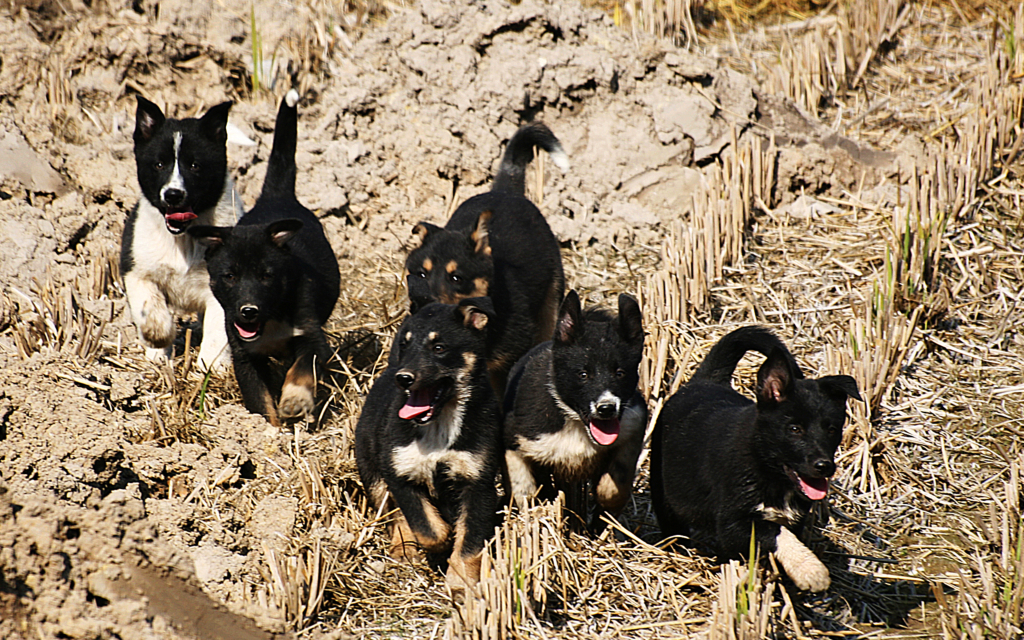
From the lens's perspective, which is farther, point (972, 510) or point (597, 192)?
point (597, 192)

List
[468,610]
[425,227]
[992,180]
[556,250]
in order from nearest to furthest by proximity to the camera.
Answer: [468,610] < [425,227] < [556,250] < [992,180]

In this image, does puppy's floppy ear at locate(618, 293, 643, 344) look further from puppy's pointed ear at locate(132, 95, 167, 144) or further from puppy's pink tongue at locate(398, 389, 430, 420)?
puppy's pointed ear at locate(132, 95, 167, 144)

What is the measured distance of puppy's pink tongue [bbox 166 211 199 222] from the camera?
6.24 metres

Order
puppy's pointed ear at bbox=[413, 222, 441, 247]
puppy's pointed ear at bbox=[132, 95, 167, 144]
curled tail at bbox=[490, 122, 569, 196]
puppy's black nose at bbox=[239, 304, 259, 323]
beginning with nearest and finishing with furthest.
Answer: puppy's black nose at bbox=[239, 304, 259, 323] → puppy's pointed ear at bbox=[132, 95, 167, 144] → puppy's pointed ear at bbox=[413, 222, 441, 247] → curled tail at bbox=[490, 122, 569, 196]

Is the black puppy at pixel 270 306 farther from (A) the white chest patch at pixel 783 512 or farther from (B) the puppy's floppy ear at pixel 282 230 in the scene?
(A) the white chest patch at pixel 783 512

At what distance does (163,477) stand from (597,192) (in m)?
4.49

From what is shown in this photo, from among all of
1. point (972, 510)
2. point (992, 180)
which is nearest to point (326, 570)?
point (972, 510)

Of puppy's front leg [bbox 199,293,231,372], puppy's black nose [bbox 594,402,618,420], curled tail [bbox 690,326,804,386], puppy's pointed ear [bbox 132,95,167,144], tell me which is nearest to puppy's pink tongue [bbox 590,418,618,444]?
puppy's black nose [bbox 594,402,618,420]

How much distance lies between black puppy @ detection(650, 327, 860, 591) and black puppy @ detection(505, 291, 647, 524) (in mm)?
269

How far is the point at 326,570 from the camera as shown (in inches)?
187

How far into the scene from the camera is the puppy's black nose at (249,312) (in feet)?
18.4

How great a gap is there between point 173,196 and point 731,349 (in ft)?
11.3

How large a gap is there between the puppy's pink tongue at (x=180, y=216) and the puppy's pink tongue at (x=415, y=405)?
2.26 meters

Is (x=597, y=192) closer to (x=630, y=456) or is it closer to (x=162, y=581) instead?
(x=630, y=456)
